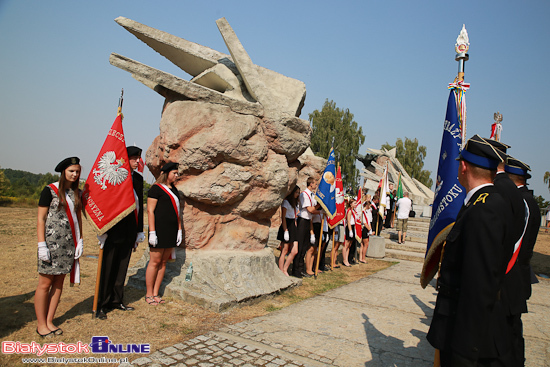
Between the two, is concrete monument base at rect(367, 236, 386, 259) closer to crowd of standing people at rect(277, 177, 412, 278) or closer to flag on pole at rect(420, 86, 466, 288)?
crowd of standing people at rect(277, 177, 412, 278)

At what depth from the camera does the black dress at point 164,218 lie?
5012 millimetres

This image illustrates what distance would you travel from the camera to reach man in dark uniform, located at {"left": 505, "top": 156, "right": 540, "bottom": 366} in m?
2.55

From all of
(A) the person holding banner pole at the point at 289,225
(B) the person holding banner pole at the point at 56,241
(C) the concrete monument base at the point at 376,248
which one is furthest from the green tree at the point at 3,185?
(C) the concrete monument base at the point at 376,248

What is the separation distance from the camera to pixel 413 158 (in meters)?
44.8

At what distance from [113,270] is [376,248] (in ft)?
28.3

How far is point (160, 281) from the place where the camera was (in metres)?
5.14

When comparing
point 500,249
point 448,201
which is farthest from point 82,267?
point 500,249

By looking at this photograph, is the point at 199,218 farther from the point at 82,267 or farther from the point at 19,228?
the point at 19,228

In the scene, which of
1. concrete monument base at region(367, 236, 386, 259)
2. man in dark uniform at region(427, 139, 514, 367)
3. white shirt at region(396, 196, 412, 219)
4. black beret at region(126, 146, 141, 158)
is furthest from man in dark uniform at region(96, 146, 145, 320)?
white shirt at region(396, 196, 412, 219)

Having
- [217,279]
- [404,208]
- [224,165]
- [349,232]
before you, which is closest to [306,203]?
[224,165]

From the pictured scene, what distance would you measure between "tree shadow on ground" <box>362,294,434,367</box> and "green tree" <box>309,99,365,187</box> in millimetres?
35100

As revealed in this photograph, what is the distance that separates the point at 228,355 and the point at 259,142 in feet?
10.9

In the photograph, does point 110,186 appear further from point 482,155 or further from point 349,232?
point 349,232

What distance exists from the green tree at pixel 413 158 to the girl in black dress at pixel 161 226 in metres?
42.1
